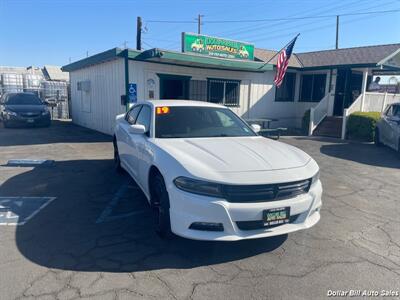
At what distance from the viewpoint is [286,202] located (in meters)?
3.09

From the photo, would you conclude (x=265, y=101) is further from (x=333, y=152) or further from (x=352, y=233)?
(x=352, y=233)

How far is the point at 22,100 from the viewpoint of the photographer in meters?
15.2

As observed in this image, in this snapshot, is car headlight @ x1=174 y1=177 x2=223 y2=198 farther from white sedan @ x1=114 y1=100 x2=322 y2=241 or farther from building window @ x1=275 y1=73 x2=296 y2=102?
building window @ x1=275 y1=73 x2=296 y2=102

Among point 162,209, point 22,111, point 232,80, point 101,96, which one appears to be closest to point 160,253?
point 162,209

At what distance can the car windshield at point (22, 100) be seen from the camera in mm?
14990

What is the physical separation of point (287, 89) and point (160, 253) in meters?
14.9

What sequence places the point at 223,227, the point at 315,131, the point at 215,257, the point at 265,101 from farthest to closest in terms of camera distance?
1. the point at 265,101
2. the point at 315,131
3. the point at 215,257
4. the point at 223,227

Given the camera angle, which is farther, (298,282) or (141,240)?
(141,240)

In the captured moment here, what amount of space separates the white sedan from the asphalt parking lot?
14.2 inches

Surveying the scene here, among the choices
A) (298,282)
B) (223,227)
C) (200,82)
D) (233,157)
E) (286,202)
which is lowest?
(298,282)

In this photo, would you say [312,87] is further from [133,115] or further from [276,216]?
[276,216]

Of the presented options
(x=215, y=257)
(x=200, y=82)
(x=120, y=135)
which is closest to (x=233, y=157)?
(x=215, y=257)

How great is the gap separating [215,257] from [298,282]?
2.86 feet

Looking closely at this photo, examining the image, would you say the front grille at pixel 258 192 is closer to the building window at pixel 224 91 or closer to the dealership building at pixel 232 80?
the dealership building at pixel 232 80
